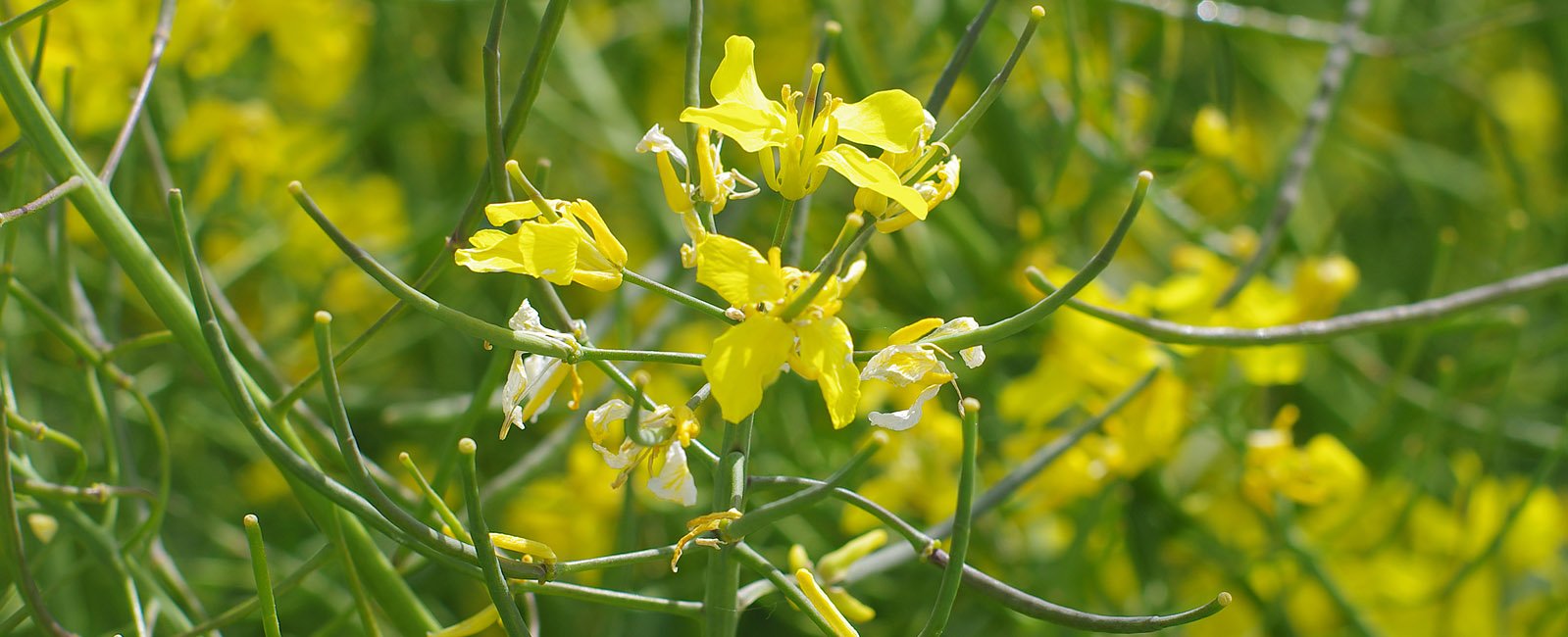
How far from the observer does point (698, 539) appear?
440mm

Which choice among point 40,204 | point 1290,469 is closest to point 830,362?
point 40,204

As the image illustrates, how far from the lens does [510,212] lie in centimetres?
45

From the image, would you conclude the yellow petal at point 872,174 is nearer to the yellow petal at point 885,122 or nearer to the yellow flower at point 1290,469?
the yellow petal at point 885,122

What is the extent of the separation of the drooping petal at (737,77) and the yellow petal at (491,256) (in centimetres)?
10

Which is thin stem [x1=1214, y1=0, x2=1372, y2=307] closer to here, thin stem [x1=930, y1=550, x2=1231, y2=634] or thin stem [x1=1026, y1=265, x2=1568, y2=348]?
thin stem [x1=1026, y1=265, x2=1568, y2=348]

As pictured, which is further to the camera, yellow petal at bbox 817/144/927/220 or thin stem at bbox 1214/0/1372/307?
thin stem at bbox 1214/0/1372/307

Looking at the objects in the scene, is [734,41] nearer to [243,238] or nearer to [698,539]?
[698,539]

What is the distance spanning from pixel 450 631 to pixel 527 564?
0.07 metres

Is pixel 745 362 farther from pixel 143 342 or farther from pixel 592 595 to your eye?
pixel 143 342

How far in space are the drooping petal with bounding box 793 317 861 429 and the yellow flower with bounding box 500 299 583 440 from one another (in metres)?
0.08

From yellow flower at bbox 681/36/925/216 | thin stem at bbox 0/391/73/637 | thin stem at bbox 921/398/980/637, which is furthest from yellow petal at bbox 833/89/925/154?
thin stem at bbox 0/391/73/637

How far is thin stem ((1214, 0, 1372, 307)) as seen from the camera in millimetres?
843

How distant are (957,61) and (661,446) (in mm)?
233

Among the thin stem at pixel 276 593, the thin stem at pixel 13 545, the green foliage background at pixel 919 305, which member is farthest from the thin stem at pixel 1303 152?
the thin stem at pixel 13 545
